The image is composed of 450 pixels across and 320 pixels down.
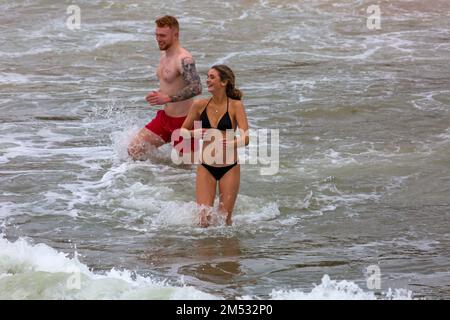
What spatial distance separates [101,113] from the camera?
1420 cm

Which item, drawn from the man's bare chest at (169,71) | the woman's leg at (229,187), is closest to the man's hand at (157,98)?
the man's bare chest at (169,71)

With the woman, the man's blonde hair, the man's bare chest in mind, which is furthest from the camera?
the man's bare chest

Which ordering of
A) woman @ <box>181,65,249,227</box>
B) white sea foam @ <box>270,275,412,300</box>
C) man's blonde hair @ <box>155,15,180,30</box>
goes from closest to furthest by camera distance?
white sea foam @ <box>270,275,412,300</box> < woman @ <box>181,65,249,227</box> < man's blonde hair @ <box>155,15,180,30</box>

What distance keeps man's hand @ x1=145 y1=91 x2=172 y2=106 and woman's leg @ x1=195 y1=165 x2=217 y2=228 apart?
5.23 feet

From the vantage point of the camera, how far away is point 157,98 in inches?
408

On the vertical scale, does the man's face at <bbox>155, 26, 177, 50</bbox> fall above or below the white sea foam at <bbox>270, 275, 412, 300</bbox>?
above

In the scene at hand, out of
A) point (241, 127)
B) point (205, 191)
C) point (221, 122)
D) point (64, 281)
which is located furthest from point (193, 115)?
point (64, 281)

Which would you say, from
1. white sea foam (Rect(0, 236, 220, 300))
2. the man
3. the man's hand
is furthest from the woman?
the man

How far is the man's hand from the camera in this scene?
33.8 ft

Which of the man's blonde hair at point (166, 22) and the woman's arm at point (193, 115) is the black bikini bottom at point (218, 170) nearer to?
the woman's arm at point (193, 115)

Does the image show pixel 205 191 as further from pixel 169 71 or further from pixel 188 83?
pixel 169 71

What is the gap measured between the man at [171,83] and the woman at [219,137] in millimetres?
1589

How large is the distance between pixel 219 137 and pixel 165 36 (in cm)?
217

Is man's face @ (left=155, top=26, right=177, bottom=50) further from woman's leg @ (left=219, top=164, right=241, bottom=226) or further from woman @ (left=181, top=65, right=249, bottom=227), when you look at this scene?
woman's leg @ (left=219, top=164, right=241, bottom=226)
